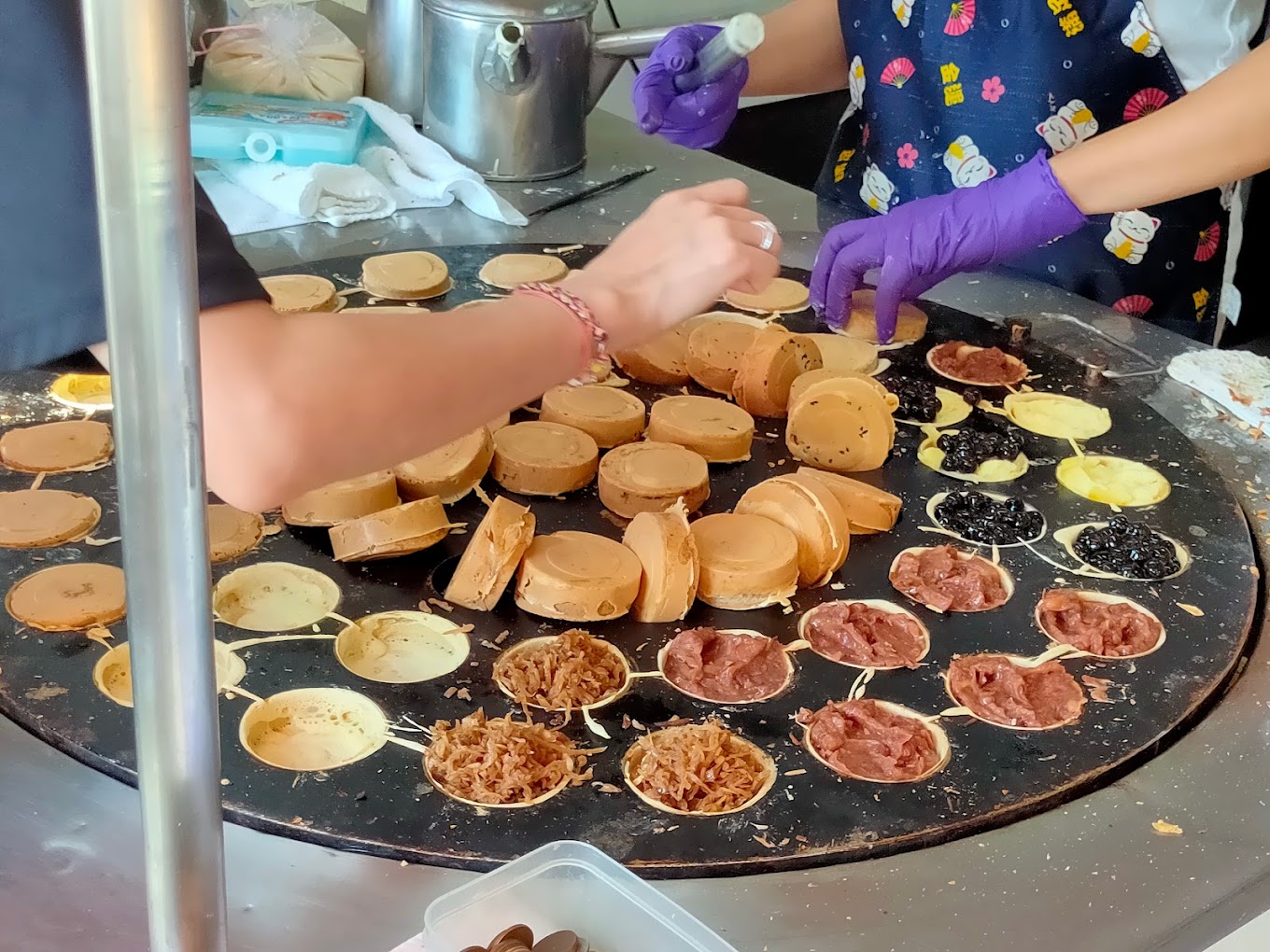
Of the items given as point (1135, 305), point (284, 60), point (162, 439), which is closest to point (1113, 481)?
point (1135, 305)

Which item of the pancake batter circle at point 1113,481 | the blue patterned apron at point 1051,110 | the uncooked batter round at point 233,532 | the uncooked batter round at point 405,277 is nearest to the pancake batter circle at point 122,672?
the uncooked batter round at point 233,532

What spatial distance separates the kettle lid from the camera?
2133mm

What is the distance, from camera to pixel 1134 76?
1949mm

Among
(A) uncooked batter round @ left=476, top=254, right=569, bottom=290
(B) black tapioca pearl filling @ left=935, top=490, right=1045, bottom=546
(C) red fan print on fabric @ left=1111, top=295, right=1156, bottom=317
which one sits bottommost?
(B) black tapioca pearl filling @ left=935, top=490, right=1045, bottom=546

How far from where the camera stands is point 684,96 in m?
2.20

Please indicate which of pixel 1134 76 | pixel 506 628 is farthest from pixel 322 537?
pixel 1134 76

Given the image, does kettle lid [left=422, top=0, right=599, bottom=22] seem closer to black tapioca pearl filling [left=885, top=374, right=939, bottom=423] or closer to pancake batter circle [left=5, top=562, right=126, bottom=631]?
black tapioca pearl filling [left=885, top=374, right=939, bottom=423]

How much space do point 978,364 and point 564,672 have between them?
2.88ft

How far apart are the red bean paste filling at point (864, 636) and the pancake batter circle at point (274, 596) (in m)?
0.48

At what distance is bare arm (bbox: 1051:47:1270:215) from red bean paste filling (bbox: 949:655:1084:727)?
81 centimetres

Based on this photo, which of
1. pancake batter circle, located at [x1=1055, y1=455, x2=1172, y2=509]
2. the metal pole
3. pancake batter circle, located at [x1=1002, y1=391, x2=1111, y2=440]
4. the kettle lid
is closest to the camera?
the metal pole

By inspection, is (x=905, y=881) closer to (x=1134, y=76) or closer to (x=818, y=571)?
(x=818, y=571)

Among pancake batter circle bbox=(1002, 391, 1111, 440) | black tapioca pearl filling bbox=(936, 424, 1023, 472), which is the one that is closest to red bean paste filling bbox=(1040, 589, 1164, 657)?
black tapioca pearl filling bbox=(936, 424, 1023, 472)

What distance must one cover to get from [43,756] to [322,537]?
399 millimetres
